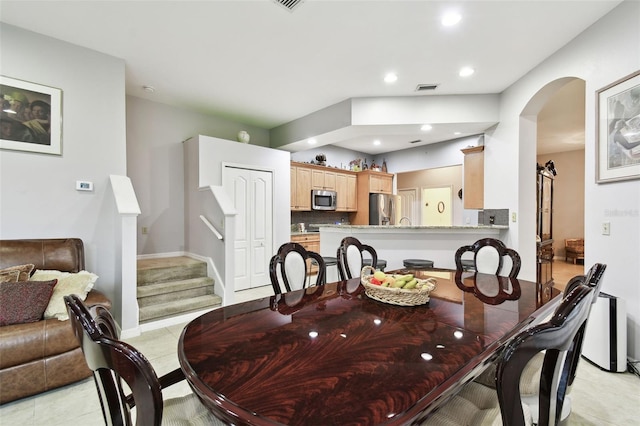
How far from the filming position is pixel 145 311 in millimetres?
3252

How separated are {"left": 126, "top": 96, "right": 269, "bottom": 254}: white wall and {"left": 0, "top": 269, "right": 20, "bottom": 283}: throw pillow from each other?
211 centimetres

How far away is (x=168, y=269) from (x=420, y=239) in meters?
3.26

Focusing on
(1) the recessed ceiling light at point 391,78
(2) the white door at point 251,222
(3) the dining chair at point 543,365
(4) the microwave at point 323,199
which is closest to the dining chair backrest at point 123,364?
(3) the dining chair at point 543,365

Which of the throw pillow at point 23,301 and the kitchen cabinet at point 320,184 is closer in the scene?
the throw pillow at point 23,301

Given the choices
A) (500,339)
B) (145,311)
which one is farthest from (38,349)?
(500,339)

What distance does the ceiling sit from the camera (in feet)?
8.09

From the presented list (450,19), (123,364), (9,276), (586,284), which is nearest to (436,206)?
(450,19)

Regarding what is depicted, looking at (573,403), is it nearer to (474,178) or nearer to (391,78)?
(474,178)

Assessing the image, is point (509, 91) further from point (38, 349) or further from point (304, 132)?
point (38, 349)

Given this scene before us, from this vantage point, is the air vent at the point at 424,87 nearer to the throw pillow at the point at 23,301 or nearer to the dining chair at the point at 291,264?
the dining chair at the point at 291,264

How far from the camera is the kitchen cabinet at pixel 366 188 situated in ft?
22.6

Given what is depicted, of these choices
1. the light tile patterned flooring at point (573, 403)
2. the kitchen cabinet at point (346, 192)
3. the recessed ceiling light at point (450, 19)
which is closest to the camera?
the light tile patterned flooring at point (573, 403)

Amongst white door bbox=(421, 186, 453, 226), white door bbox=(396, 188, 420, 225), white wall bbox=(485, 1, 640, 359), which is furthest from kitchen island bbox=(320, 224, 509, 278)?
white door bbox=(396, 188, 420, 225)

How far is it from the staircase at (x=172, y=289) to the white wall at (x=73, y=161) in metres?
0.36
